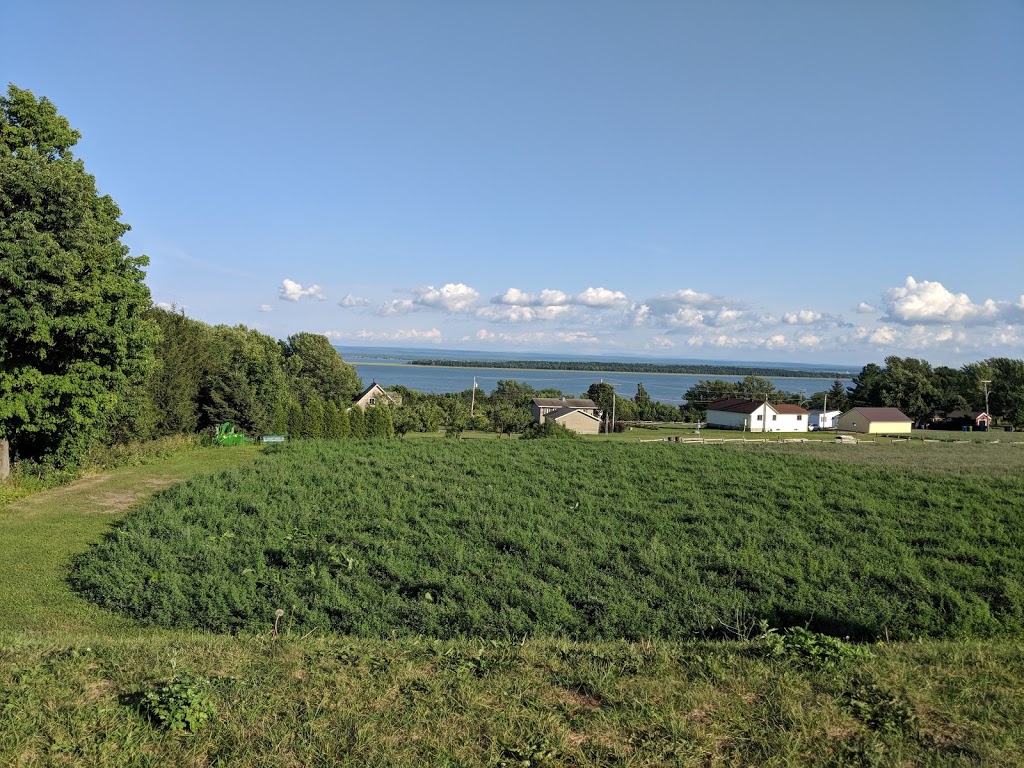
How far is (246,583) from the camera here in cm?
973

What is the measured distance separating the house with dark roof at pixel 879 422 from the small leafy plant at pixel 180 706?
68.3 m

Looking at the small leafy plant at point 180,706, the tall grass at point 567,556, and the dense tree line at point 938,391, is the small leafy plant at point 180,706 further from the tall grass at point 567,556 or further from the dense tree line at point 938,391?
the dense tree line at point 938,391

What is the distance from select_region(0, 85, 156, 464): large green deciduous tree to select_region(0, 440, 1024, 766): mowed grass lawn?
1191 centimetres

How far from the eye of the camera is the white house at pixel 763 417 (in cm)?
6206

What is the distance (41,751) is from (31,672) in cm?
142

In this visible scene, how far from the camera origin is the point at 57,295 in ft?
50.6

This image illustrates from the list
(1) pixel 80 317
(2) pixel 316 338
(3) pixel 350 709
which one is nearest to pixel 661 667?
(3) pixel 350 709

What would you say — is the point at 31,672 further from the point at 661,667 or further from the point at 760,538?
the point at 760,538

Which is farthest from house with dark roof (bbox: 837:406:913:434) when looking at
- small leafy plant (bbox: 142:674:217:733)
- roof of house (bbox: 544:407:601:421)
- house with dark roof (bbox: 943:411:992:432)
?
small leafy plant (bbox: 142:674:217:733)

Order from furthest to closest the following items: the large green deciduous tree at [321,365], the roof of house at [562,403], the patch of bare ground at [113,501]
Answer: the roof of house at [562,403] → the large green deciduous tree at [321,365] → the patch of bare ground at [113,501]

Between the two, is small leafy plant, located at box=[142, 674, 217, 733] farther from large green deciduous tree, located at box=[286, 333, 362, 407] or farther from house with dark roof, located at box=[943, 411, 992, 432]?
house with dark roof, located at box=[943, 411, 992, 432]

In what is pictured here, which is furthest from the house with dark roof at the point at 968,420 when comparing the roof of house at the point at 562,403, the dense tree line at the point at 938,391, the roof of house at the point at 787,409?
the roof of house at the point at 562,403

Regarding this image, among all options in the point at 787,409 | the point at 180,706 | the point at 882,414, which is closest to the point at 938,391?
the point at 882,414

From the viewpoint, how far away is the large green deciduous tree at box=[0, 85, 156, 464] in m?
15.1
